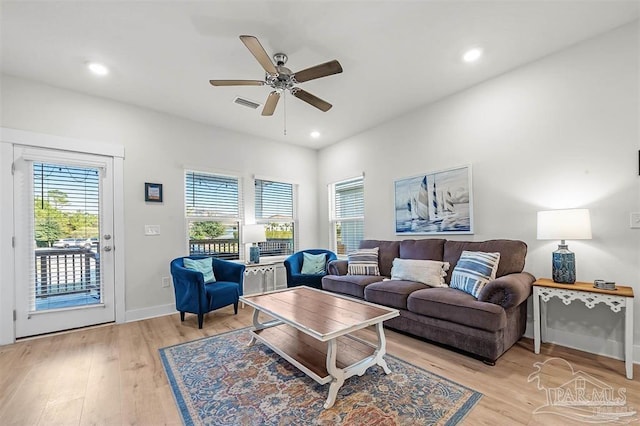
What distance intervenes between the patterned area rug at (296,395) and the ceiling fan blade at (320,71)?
2388mm

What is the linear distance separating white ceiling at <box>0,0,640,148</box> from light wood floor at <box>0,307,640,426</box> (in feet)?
9.23

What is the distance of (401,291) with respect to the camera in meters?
2.87

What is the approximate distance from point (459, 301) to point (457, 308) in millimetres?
63

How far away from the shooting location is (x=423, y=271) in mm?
3107

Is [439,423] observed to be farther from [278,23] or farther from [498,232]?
[278,23]

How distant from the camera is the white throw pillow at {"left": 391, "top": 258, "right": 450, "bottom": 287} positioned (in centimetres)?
302

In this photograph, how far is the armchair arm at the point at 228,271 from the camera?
378 centimetres

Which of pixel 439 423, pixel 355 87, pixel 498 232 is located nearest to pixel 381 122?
pixel 355 87

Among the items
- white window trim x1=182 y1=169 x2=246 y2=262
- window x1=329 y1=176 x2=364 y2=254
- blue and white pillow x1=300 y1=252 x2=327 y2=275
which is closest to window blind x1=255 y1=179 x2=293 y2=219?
white window trim x1=182 y1=169 x2=246 y2=262

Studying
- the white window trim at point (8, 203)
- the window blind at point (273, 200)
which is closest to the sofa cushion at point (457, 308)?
the window blind at point (273, 200)

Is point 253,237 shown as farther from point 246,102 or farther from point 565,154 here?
point 565,154

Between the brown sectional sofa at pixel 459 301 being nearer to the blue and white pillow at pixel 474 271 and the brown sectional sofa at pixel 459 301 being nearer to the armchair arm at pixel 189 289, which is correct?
the blue and white pillow at pixel 474 271

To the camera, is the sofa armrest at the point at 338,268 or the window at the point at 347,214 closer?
the sofa armrest at the point at 338,268

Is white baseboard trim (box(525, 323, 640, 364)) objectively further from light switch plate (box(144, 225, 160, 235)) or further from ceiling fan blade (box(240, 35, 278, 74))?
light switch plate (box(144, 225, 160, 235))
